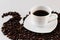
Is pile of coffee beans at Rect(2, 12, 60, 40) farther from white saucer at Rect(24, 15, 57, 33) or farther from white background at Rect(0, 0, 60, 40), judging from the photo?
white background at Rect(0, 0, 60, 40)

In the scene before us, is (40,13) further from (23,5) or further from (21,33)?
(23,5)

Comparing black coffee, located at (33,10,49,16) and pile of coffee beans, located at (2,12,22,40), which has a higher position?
black coffee, located at (33,10,49,16)

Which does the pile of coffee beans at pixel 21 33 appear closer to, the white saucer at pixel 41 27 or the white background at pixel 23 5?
the white saucer at pixel 41 27

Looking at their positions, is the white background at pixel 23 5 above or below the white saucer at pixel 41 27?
above

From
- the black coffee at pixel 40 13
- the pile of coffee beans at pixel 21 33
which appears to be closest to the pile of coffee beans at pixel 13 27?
the pile of coffee beans at pixel 21 33

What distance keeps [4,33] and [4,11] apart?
0.20m

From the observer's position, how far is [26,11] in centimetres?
100

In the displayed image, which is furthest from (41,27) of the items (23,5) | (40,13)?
(23,5)

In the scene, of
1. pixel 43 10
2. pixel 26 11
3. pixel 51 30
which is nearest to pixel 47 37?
pixel 51 30

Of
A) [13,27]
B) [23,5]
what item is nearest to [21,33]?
[13,27]

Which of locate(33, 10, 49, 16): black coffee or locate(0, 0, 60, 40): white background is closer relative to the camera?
locate(33, 10, 49, 16): black coffee

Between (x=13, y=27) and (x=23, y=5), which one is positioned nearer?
(x=13, y=27)

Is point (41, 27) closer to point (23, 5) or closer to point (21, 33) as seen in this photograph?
point (21, 33)

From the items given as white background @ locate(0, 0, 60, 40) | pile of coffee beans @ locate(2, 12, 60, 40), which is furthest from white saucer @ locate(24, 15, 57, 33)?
white background @ locate(0, 0, 60, 40)
